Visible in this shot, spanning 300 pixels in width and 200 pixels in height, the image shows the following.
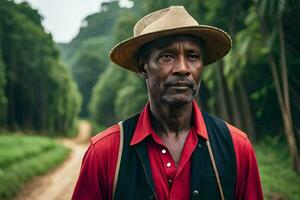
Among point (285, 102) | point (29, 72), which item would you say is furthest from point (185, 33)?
point (29, 72)

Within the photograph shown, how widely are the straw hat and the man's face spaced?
2.6 inches

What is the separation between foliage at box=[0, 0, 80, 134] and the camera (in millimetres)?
42375

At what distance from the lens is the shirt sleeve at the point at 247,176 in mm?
2830

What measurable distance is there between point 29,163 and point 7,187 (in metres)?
5.34

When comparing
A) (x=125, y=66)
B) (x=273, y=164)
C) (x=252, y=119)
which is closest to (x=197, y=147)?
(x=125, y=66)

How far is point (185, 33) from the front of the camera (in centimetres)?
299

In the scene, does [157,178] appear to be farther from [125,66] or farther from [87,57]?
[87,57]

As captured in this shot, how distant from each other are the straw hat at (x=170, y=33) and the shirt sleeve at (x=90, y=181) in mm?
754

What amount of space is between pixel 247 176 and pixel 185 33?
95cm

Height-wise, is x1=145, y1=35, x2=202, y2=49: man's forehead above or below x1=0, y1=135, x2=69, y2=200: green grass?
above

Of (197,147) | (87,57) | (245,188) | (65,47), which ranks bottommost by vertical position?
(245,188)

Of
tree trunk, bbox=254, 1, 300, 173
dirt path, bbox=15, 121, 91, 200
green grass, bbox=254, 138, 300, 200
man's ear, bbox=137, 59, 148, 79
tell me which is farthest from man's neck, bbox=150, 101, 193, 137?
tree trunk, bbox=254, 1, 300, 173

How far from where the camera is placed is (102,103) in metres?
70.4

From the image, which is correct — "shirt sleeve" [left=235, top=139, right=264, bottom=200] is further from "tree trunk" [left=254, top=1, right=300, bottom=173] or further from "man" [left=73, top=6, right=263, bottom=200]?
"tree trunk" [left=254, top=1, right=300, bottom=173]
